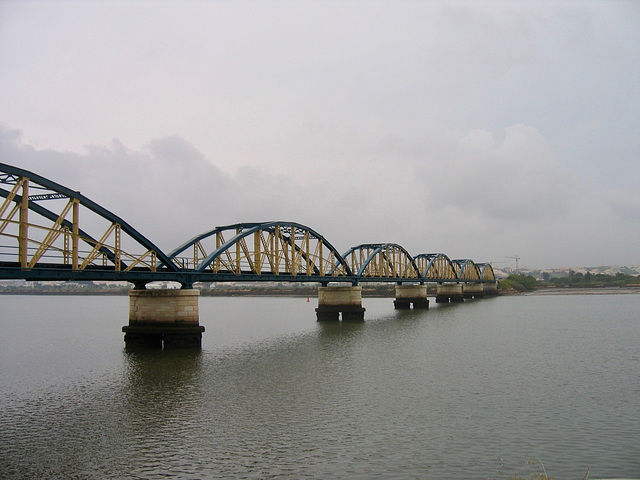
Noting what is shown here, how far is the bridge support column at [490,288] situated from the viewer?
606 feet

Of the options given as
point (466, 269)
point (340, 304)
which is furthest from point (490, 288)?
point (340, 304)

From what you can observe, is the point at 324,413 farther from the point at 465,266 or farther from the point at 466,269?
the point at 466,269

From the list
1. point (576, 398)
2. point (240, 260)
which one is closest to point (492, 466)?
point (576, 398)

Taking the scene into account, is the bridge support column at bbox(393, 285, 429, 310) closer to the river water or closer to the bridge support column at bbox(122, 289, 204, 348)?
the river water

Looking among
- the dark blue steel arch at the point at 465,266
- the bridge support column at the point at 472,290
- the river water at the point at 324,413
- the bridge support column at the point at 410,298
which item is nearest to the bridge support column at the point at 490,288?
the dark blue steel arch at the point at 465,266

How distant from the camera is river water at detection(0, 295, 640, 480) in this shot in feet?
50.5

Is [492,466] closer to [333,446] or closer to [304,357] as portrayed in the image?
[333,446]

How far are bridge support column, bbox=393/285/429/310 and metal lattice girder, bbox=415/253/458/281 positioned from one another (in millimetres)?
8902

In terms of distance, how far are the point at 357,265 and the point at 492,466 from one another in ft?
254

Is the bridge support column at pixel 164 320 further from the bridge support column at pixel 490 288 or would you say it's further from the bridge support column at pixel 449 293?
the bridge support column at pixel 490 288

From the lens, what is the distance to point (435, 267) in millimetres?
135750

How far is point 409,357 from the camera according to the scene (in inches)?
1454

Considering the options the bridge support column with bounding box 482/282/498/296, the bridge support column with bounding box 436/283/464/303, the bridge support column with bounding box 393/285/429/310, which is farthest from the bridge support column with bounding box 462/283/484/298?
the bridge support column with bounding box 393/285/429/310

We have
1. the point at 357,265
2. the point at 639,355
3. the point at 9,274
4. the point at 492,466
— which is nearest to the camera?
the point at 492,466
